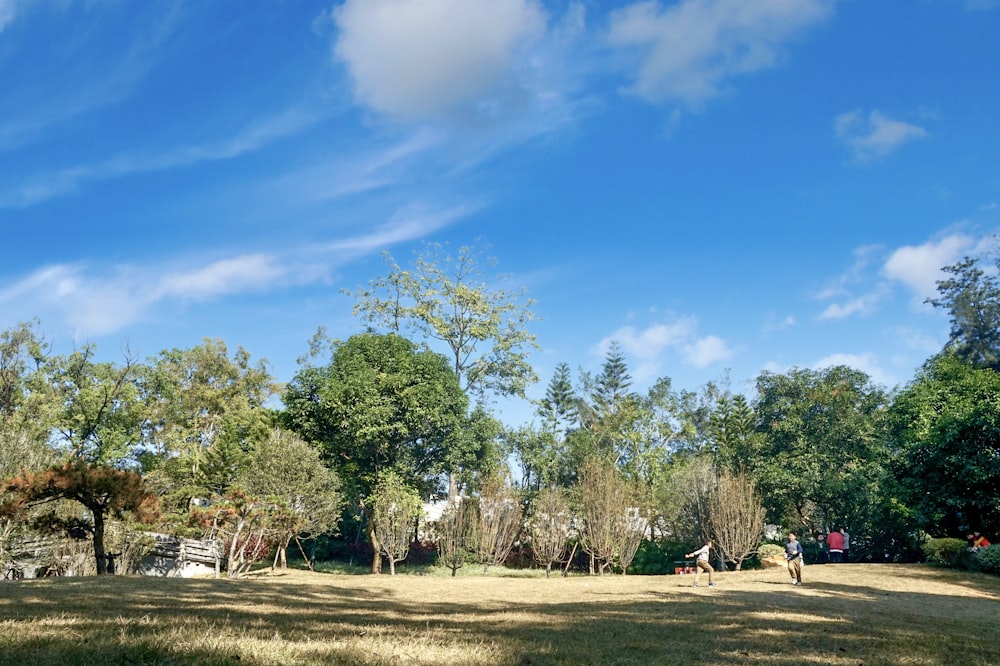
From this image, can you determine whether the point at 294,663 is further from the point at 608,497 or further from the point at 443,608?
the point at 608,497

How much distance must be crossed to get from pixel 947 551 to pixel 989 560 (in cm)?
236

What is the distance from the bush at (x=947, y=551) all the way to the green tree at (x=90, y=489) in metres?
27.2

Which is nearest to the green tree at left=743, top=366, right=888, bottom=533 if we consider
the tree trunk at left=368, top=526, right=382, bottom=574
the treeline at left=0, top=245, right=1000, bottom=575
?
the treeline at left=0, top=245, right=1000, bottom=575

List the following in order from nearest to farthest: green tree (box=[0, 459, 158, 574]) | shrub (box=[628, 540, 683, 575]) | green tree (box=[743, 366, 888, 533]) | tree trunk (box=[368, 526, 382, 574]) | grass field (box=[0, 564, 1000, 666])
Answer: grass field (box=[0, 564, 1000, 666]) < green tree (box=[0, 459, 158, 574]) < tree trunk (box=[368, 526, 382, 574]) < green tree (box=[743, 366, 888, 533]) < shrub (box=[628, 540, 683, 575])

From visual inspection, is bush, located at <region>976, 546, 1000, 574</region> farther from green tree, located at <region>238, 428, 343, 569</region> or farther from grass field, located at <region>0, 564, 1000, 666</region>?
green tree, located at <region>238, 428, 343, 569</region>

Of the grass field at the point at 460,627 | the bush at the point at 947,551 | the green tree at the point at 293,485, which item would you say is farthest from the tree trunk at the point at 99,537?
the bush at the point at 947,551

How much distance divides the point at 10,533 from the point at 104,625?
58.6ft

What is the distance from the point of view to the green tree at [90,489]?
15625mm

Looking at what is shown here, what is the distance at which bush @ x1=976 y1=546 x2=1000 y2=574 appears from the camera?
22188 mm

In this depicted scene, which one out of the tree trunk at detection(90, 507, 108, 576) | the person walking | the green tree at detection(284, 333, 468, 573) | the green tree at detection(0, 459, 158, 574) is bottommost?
the person walking

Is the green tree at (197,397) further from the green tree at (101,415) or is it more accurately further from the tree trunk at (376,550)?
the tree trunk at (376,550)

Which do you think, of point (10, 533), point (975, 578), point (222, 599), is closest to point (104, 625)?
point (222, 599)

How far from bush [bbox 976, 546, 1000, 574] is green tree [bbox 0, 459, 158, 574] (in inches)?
1041

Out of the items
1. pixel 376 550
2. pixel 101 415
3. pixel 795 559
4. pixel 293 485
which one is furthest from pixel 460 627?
pixel 101 415
